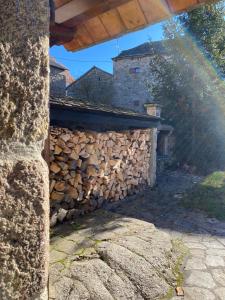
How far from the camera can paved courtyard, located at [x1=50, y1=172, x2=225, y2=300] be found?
8.54 ft

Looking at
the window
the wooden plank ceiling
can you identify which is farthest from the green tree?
the wooden plank ceiling

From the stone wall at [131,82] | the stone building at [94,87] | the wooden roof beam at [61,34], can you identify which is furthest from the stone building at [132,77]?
the wooden roof beam at [61,34]

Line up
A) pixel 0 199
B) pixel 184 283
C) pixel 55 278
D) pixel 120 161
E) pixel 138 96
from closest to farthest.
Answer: pixel 0 199, pixel 55 278, pixel 184 283, pixel 120 161, pixel 138 96

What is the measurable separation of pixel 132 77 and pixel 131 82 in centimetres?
33

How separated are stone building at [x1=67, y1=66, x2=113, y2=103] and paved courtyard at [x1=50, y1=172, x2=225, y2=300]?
14916mm

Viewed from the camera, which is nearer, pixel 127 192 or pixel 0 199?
pixel 0 199

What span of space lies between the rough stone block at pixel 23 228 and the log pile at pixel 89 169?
3672mm

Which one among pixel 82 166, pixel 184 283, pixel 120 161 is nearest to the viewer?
pixel 184 283

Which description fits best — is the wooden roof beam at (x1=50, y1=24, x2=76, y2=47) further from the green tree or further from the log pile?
the green tree

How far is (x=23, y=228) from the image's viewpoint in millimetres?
545

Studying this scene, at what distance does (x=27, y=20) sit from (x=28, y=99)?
15 centimetres

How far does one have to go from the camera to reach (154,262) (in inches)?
119

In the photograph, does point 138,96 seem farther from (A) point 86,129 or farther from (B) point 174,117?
(A) point 86,129

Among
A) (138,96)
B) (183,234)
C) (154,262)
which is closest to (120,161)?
(183,234)
